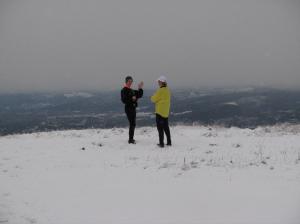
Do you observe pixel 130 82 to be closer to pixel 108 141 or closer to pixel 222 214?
pixel 108 141

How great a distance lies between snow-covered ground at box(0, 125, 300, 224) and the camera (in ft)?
25.6

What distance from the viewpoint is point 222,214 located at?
7746mm

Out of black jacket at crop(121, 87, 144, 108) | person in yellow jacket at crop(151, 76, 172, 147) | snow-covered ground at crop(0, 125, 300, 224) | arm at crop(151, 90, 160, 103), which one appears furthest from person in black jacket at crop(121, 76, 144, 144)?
snow-covered ground at crop(0, 125, 300, 224)

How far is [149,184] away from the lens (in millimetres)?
9727

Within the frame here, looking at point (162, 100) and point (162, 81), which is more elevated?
point (162, 81)

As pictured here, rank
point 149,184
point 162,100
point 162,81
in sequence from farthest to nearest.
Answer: point 162,100
point 162,81
point 149,184

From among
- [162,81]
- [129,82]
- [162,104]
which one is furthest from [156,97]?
[129,82]

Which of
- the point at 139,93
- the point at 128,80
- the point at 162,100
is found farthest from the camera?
the point at 139,93

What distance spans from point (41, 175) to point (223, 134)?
11.6 m

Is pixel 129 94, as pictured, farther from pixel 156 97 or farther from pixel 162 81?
pixel 162 81

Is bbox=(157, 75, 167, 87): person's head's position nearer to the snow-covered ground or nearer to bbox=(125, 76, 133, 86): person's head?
bbox=(125, 76, 133, 86): person's head

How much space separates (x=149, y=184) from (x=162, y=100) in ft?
20.1

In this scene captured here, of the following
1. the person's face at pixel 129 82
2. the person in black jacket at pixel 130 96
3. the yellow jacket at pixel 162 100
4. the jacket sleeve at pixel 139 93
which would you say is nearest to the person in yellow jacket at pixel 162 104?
the yellow jacket at pixel 162 100

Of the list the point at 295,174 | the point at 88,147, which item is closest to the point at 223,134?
the point at 88,147
